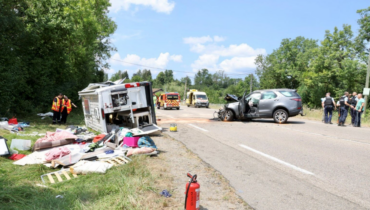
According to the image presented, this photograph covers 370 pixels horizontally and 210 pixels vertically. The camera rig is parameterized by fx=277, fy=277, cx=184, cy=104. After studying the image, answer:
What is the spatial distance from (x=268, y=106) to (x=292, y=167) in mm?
9169

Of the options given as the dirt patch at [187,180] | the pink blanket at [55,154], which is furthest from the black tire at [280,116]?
the pink blanket at [55,154]

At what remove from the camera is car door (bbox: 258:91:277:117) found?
14789mm

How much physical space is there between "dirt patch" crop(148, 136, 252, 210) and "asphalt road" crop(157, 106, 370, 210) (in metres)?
0.22

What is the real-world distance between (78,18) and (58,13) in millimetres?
5813

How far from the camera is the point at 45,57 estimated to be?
57.1 feet

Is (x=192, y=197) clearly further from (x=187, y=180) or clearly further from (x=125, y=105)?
(x=125, y=105)

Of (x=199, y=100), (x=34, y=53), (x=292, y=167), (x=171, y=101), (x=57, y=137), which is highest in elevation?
(x=34, y=53)

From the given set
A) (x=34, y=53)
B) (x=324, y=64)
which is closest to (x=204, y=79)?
(x=324, y=64)

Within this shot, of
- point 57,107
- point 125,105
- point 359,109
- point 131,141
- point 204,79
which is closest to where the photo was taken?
point 131,141

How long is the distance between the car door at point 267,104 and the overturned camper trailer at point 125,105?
266 inches

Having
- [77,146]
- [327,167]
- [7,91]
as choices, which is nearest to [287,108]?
[327,167]

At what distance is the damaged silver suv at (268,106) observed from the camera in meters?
14.5

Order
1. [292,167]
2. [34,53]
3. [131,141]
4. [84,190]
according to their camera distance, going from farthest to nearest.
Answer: [34,53] < [131,141] < [292,167] < [84,190]

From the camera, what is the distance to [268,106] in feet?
48.6
